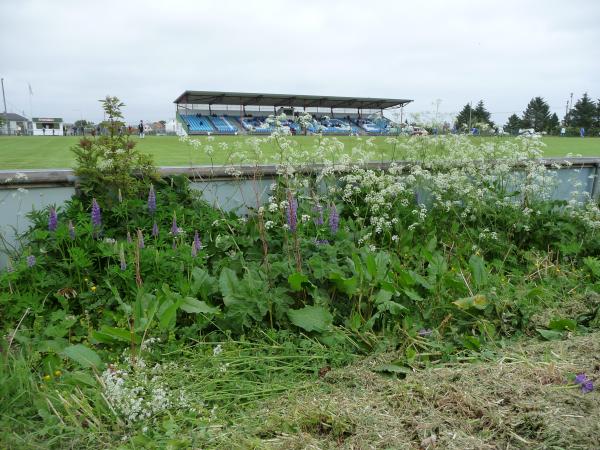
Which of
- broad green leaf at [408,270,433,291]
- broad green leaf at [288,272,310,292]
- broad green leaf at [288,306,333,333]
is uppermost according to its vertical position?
broad green leaf at [288,272,310,292]

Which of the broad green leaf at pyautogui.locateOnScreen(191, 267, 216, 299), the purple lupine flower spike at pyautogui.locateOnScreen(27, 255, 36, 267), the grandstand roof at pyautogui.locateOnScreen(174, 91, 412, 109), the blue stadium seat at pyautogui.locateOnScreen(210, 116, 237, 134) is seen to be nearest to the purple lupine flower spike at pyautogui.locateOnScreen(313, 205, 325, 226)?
the broad green leaf at pyautogui.locateOnScreen(191, 267, 216, 299)

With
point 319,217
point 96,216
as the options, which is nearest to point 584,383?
point 319,217

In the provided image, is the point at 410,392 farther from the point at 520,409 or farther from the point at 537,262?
the point at 537,262

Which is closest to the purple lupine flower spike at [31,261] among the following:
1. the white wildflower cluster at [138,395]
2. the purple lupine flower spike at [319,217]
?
the white wildflower cluster at [138,395]

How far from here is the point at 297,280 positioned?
282 centimetres

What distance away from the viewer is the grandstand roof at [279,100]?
43.3m

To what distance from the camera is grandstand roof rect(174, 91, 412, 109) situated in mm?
43312

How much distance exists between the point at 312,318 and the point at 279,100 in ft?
160

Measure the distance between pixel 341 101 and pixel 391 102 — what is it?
20.6ft

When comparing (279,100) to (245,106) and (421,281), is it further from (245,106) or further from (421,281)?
(421,281)

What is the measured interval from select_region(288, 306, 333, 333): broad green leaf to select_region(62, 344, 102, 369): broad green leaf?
3.42ft

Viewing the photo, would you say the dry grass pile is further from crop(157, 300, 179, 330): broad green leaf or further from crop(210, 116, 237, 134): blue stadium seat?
crop(210, 116, 237, 134): blue stadium seat

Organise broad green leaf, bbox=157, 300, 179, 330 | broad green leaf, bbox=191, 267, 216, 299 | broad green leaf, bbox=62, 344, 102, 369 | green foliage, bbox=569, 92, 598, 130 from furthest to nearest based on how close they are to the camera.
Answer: green foliage, bbox=569, 92, 598, 130
broad green leaf, bbox=191, 267, 216, 299
broad green leaf, bbox=157, 300, 179, 330
broad green leaf, bbox=62, 344, 102, 369

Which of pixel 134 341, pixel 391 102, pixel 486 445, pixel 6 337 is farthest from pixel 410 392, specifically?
pixel 391 102
